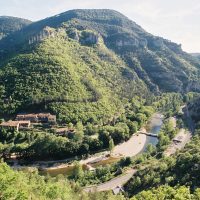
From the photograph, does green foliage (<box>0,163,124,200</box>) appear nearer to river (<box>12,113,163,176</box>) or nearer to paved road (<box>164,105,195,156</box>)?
river (<box>12,113,163,176</box>)

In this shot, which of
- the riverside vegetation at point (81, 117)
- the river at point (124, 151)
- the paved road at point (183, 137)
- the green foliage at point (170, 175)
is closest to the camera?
the green foliage at point (170, 175)

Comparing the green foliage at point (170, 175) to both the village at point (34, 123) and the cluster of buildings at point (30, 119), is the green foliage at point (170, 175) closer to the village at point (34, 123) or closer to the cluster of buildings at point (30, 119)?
the village at point (34, 123)

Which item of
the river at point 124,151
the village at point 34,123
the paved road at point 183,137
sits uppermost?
the village at point 34,123

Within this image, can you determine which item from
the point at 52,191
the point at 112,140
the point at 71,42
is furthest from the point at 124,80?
the point at 52,191

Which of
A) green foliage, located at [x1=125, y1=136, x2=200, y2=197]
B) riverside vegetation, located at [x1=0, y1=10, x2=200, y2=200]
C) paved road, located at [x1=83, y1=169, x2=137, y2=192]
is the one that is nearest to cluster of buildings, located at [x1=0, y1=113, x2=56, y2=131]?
riverside vegetation, located at [x1=0, y1=10, x2=200, y2=200]

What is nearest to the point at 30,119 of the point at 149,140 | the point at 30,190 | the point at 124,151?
the point at 124,151

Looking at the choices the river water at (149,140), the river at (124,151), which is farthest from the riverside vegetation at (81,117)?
the river water at (149,140)

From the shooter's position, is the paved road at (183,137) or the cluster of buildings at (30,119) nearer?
the paved road at (183,137)

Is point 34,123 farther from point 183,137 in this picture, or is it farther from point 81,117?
point 183,137

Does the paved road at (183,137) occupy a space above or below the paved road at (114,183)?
above

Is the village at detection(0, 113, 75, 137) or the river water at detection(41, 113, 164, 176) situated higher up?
the village at detection(0, 113, 75, 137)

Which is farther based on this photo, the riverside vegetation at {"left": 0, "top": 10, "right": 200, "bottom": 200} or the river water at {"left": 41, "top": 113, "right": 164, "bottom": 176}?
the river water at {"left": 41, "top": 113, "right": 164, "bottom": 176}

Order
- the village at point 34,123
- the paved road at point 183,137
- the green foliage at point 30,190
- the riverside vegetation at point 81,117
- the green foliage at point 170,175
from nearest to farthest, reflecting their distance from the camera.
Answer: the green foliage at point 30,190 < the green foliage at point 170,175 < the riverside vegetation at point 81,117 < the paved road at point 183,137 < the village at point 34,123
